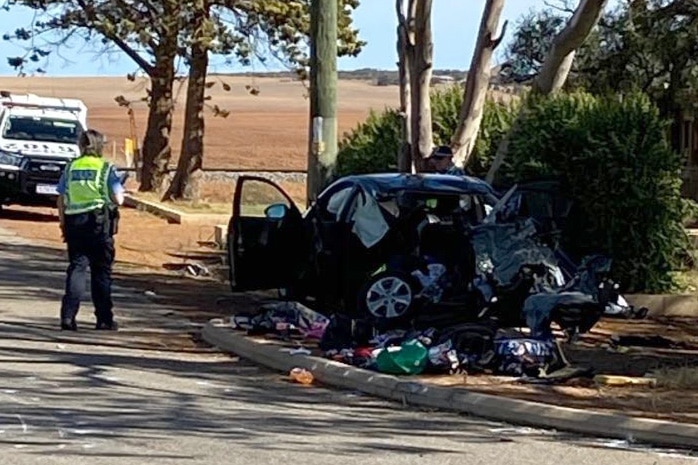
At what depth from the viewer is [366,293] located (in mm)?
13602

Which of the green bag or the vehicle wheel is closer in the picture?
the green bag

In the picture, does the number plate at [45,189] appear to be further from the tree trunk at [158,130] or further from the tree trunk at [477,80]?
the tree trunk at [477,80]

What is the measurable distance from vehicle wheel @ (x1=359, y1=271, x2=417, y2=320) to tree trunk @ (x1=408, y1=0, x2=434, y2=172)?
18.1 ft

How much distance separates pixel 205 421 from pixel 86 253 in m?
4.48

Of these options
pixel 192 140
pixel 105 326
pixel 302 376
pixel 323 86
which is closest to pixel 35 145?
pixel 192 140

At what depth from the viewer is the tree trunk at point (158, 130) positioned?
120 ft

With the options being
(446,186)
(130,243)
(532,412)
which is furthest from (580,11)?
(130,243)

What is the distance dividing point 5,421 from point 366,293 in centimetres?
470

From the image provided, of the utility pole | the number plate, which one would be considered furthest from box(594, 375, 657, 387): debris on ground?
the number plate

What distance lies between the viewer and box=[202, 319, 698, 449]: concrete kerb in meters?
9.42

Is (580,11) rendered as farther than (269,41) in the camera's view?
No

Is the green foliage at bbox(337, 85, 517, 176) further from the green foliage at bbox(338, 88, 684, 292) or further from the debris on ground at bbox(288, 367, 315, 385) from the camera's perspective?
the debris on ground at bbox(288, 367, 315, 385)

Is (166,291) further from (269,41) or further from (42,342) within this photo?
(269,41)

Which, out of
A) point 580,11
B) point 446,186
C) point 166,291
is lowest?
point 166,291
